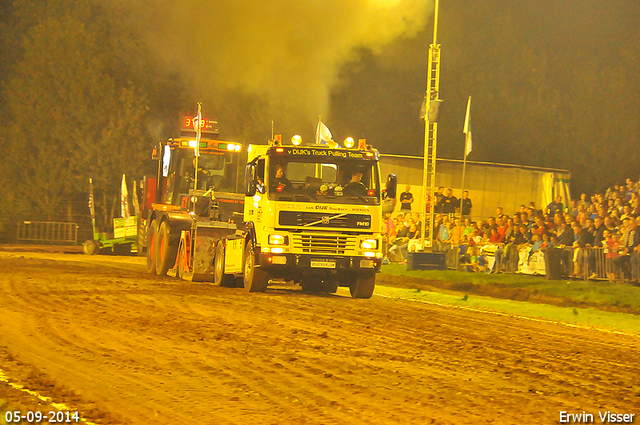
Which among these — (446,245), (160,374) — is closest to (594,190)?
(446,245)

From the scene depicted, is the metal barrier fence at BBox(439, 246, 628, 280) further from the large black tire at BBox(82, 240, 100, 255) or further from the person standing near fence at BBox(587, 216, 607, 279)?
the large black tire at BBox(82, 240, 100, 255)

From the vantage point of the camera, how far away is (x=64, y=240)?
146ft

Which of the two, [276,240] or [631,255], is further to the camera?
[631,255]

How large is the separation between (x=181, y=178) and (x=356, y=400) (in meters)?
16.0

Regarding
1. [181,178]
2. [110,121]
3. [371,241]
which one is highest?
[110,121]

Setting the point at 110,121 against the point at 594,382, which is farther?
the point at 110,121

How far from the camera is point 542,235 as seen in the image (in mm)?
23594

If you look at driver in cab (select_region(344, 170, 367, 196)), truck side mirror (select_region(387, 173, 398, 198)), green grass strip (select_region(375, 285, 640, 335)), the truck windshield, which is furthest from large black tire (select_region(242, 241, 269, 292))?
green grass strip (select_region(375, 285, 640, 335))

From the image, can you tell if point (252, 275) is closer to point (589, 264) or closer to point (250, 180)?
point (250, 180)

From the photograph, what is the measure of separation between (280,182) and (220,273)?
11.7ft

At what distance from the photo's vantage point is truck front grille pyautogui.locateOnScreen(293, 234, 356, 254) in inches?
671

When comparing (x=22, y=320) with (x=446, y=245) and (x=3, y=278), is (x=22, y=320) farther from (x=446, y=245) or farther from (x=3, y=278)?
(x=446, y=245)

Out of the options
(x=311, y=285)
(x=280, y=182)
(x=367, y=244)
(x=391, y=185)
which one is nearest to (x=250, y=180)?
(x=280, y=182)

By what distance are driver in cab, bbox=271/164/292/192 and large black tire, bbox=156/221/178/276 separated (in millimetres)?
5745
